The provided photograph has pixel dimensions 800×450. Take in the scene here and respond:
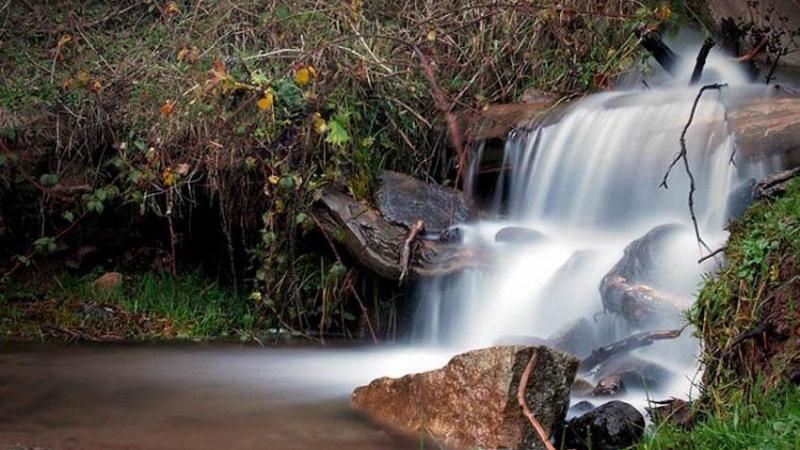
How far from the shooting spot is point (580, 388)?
14.3ft

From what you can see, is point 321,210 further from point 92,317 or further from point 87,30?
point 87,30

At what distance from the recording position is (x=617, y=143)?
21.0 ft

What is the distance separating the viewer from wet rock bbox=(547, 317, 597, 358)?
4922 mm

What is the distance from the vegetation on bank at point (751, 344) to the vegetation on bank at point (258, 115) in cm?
242

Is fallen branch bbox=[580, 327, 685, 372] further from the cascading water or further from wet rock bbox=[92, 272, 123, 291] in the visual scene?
wet rock bbox=[92, 272, 123, 291]

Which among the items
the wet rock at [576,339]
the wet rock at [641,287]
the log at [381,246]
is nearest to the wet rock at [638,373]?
the wet rock at [641,287]

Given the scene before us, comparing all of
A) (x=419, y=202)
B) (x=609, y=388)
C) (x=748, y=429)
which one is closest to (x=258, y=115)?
(x=419, y=202)

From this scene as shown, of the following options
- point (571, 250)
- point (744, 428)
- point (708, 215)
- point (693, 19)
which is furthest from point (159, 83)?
point (744, 428)

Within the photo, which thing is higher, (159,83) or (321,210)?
(159,83)

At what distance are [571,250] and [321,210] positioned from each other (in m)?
1.47

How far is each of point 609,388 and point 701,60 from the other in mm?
3307

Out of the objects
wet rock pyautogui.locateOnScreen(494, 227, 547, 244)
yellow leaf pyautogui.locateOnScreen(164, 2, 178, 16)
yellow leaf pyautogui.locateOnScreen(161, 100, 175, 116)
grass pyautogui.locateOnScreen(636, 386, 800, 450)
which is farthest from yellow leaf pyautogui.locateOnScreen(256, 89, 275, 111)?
grass pyautogui.locateOnScreen(636, 386, 800, 450)

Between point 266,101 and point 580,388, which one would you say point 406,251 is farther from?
point 580,388

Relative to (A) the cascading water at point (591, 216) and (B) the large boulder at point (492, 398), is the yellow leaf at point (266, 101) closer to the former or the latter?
(A) the cascading water at point (591, 216)
